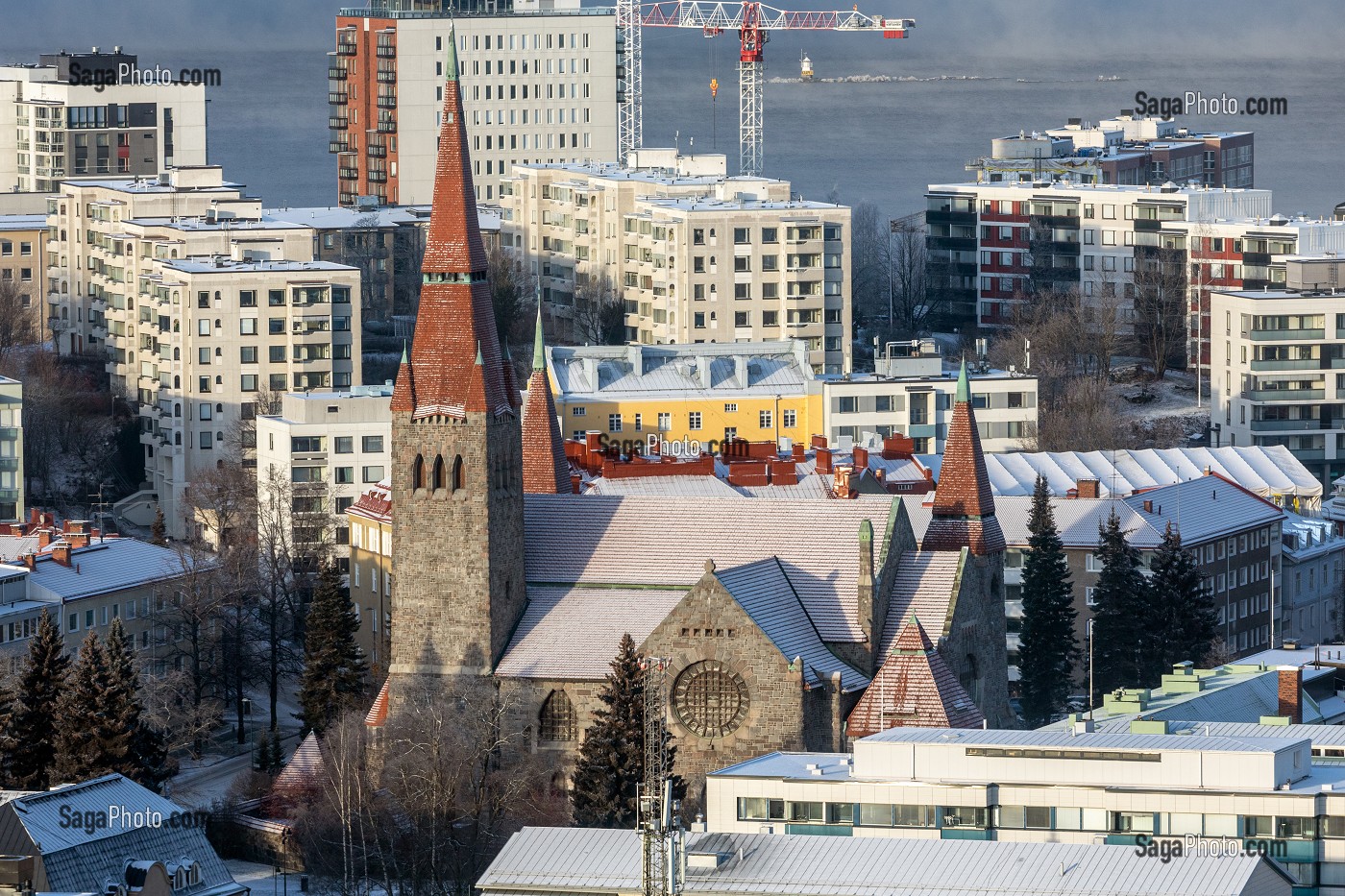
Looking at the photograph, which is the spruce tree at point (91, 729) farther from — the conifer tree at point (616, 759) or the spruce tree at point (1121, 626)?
the spruce tree at point (1121, 626)

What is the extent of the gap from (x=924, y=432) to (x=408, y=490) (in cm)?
5817

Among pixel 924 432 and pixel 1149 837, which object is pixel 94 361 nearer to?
pixel 924 432

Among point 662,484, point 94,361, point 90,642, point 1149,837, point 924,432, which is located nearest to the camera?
point 1149,837

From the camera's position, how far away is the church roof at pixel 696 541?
335 ft

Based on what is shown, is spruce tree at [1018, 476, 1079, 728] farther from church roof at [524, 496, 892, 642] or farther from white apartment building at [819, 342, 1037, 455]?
white apartment building at [819, 342, 1037, 455]

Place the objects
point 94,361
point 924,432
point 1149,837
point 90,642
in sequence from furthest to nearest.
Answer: point 94,361 < point 924,432 < point 90,642 < point 1149,837

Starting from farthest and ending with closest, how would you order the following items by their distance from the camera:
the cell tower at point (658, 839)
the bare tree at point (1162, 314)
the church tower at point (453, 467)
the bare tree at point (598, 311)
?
the bare tree at point (598, 311) → the bare tree at point (1162, 314) → the church tower at point (453, 467) → the cell tower at point (658, 839)

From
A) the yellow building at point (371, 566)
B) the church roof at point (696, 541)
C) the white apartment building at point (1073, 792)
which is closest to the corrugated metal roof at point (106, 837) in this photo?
the white apartment building at point (1073, 792)

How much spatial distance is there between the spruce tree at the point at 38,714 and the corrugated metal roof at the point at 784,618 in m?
16.2

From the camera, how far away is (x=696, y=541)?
103562mm

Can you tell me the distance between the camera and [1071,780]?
84938mm

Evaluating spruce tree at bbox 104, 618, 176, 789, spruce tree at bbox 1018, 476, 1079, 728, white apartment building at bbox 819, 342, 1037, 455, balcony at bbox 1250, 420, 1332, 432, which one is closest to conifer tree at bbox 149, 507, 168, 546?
white apartment building at bbox 819, 342, 1037, 455

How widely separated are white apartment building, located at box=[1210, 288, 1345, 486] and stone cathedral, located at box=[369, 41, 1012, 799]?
216 ft

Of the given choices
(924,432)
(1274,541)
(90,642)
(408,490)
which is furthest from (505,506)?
(924,432)
